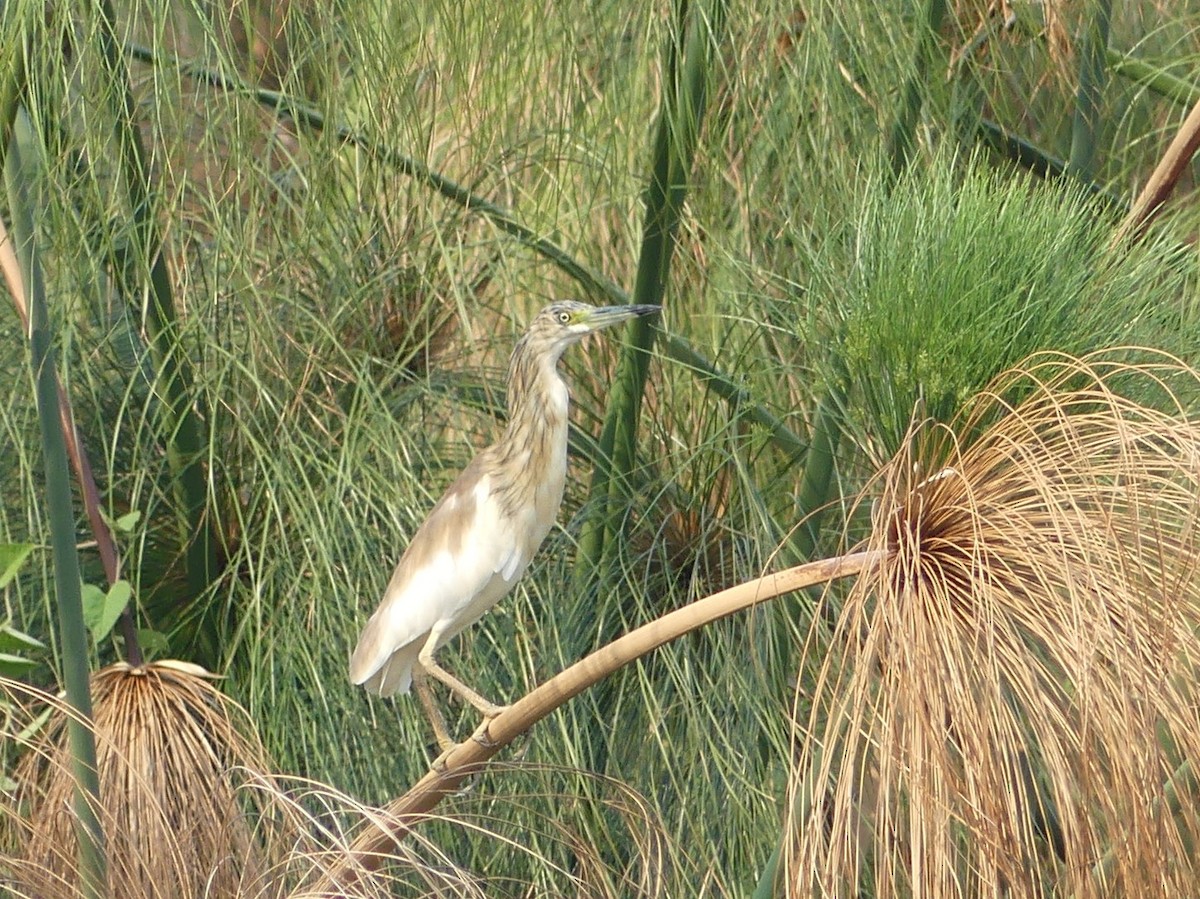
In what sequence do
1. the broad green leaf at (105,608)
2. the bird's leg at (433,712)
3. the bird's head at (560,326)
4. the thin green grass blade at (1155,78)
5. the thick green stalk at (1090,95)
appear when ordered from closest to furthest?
1. the broad green leaf at (105,608)
2. the bird's leg at (433,712)
3. the bird's head at (560,326)
4. the thick green stalk at (1090,95)
5. the thin green grass blade at (1155,78)

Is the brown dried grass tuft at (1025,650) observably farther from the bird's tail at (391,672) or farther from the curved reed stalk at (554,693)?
the bird's tail at (391,672)

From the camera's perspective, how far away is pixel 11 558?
128cm

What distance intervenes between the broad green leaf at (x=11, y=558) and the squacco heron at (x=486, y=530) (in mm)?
393

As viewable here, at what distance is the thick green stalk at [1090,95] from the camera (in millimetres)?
1863

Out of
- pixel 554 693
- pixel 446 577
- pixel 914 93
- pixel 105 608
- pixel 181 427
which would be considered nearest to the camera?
pixel 554 693

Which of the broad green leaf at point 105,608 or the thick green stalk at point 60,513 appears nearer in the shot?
the thick green stalk at point 60,513

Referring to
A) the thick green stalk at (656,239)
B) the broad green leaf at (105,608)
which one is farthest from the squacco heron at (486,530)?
the broad green leaf at (105,608)

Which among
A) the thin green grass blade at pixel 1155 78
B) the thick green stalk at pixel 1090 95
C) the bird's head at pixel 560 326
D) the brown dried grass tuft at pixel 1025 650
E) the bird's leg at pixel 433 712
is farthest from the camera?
the thin green grass blade at pixel 1155 78

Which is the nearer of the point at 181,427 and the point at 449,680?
the point at 449,680

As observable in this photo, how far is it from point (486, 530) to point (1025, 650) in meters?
0.68

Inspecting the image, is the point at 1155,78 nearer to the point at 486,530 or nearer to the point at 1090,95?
the point at 1090,95

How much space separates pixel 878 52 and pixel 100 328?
96 centimetres

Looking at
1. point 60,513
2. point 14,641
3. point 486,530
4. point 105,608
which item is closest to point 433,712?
point 486,530

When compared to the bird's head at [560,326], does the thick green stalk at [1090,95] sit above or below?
above
